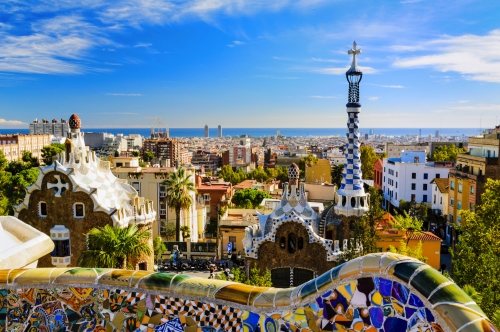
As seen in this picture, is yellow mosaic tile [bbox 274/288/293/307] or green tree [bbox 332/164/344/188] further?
green tree [bbox 332/164/344/188]

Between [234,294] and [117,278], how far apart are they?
1305 mm

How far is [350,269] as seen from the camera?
4.00 metres

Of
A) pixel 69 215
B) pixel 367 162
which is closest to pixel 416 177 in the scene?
pixel 367 162

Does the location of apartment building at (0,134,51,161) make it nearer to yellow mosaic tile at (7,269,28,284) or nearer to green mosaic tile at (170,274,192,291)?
yellow mosaic tile at (7,269,28,284)

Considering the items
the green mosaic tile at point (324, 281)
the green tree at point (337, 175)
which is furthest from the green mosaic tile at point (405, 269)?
the green tree at point (337, 175)

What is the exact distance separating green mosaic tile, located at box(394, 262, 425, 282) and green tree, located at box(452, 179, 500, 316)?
30.1ft

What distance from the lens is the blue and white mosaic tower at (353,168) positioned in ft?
63.5

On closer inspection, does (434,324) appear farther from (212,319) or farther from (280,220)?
(280,220)

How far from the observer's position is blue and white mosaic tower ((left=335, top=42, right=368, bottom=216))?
19.4 meters

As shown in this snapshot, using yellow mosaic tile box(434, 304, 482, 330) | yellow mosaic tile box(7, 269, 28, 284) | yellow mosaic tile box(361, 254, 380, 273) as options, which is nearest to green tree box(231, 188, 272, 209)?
yellow mosaic tile box(7, 269, 28, 284)

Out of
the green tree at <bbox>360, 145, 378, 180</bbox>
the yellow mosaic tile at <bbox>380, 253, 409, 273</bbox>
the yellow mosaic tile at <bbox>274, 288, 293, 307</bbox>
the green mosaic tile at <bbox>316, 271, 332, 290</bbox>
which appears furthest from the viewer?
the green tree at <bbox>360, 145, 378, 180</bbox>

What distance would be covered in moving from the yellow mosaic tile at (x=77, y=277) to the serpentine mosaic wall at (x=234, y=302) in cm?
1

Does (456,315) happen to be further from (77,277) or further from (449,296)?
(77,277)

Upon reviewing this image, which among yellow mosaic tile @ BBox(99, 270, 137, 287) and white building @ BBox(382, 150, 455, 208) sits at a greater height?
yellow mosaic tile @ BBox(99, 270, 137, 287)
